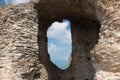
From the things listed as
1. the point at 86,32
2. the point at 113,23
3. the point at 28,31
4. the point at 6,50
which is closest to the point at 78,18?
the point at 86,32

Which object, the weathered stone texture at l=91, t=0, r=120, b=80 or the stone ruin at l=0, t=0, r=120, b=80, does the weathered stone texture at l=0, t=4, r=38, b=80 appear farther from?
the weathered stone texture at l=91, t=0, r=120, b=80

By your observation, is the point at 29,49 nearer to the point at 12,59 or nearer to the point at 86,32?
the point at 12,59

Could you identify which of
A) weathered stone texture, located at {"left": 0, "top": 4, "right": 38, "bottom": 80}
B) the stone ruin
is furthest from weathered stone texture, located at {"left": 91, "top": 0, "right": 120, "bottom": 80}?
weathered stone texture, located at {"left": 0, "top": 4, "right": 38, "bottom": 80}

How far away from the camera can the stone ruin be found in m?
7.05

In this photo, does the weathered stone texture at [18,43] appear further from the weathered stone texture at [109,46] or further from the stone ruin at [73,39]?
the weathered stone texture at [109,46]

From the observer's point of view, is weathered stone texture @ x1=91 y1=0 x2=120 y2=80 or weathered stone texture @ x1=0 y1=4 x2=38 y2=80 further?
weathered stone texture @ x1=0 y1=4 x2=38 y2=80

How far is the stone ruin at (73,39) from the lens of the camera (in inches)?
277

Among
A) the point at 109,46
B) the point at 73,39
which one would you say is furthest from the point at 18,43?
the point at 109,46

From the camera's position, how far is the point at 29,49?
30.9ft

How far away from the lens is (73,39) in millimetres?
12062

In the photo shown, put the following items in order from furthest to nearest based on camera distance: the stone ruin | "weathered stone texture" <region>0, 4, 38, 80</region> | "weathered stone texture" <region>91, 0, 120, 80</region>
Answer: "weathered stone texture" <region>0, 4, 38, 80</region>, the stone ruin, "weathered stone texture" <region>91, 0, 120, 80</region>

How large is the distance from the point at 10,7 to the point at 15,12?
0.98 ft

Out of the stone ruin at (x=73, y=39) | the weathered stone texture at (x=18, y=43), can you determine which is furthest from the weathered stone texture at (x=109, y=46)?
the weathered stone texture at (x=18, y=43)

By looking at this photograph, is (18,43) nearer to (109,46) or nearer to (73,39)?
(73,39)
